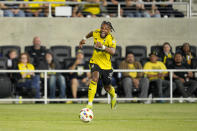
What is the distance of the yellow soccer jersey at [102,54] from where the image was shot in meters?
13.1

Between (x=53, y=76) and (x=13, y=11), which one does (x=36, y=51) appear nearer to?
(x=53, y=76)

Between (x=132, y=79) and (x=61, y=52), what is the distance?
111 inches

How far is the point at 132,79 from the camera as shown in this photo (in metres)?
18.4

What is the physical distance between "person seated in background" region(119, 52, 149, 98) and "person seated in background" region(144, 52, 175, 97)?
1.12 feet

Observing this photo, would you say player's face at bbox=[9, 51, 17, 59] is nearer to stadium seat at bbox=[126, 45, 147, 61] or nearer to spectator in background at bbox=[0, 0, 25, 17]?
spectator in background at bbox=[0, 0, 25, 17]

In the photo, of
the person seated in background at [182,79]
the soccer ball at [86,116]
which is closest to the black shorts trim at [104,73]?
the soccer ball at [86,116]

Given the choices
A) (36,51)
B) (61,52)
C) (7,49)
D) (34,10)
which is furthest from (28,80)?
(34,10)

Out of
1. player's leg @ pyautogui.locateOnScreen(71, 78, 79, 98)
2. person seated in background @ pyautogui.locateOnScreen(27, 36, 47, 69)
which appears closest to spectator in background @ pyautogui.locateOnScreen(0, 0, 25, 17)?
person seated in background @ pyautogui.locateOnScreen(27, 36, 47, 69)

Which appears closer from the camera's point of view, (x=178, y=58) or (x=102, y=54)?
(x=102, y=54)

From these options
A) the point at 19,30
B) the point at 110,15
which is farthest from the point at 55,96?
the point at 110,15

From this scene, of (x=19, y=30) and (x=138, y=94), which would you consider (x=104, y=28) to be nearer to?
(x=138, y=94)

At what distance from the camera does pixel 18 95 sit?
714 inches

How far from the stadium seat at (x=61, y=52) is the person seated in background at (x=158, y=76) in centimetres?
274

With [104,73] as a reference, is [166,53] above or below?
above
